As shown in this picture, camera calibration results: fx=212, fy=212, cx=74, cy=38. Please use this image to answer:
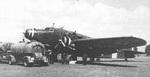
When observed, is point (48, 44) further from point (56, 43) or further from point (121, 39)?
point (121, 39)

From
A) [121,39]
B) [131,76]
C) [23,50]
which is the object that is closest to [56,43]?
[23,50]

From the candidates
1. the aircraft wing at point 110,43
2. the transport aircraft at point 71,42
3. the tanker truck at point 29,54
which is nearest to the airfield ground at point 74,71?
the tanker truck at point 29,54

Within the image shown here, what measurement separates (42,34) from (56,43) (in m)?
1.92

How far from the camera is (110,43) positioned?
888 inches

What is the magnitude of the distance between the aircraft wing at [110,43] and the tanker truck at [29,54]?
6.02 meters

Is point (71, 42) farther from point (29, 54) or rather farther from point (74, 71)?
point (74, 71)

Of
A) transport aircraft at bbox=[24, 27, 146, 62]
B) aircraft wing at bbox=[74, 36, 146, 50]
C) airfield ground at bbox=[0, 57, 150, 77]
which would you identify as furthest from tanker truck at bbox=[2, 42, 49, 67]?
aircraft wing at bbox=[74, 36, 146, 50]

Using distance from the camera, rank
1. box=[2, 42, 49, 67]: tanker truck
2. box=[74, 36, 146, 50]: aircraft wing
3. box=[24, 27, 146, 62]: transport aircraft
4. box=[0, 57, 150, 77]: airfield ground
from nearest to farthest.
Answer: box=[0, 57, 150, 77]: airfield ground → box=[2, 42, 49, 67]: tanker truck → box=[74, 36, 146, 50]: aircraft wing → box=[24, 27, 146, 62]: transport aircraft

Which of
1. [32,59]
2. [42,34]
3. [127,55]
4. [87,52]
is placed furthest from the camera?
[127,55]

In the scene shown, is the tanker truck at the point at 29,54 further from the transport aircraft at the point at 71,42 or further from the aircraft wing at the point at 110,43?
the aircraft wing at the point at 110,43

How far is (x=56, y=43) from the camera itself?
954 inches

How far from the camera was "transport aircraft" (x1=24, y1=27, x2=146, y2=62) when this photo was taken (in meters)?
23.0

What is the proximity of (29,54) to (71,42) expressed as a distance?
657 centimetres

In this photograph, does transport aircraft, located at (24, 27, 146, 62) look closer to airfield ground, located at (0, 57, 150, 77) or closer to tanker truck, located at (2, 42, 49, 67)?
tanker truck, located at (2, 42, 49, 67)
